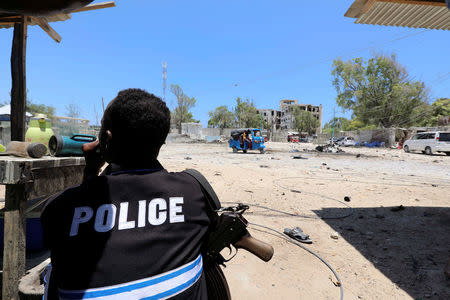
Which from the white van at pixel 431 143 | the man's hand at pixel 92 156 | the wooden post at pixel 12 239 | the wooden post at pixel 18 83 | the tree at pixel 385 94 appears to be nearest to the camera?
the man's hand at pixel 92 156

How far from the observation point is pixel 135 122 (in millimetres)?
994

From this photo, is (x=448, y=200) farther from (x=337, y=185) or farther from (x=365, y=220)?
(x=365, y=220)

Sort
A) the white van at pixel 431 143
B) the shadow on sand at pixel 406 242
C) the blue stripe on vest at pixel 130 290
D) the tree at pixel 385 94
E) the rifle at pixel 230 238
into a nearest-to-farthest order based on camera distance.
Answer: the blue stripe on vest at pixel 130 290 < the rifle at pixel 230 238 < the shadow on sand at pixel 406 242 < the white van at pixel 431 143 < the tree at pixel 385 94

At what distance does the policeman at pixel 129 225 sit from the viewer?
779mm

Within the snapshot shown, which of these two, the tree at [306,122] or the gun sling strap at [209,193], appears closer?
the gun sling strap at [209,193]

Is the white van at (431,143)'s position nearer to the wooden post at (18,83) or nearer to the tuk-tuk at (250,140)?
the tuk-tuk at (250,140)

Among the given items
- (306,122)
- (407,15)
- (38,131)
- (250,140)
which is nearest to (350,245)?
(38,131)

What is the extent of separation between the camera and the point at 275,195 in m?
5.29

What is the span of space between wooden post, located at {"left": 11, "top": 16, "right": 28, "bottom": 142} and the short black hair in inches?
146

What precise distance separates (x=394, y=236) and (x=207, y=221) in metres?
3.47

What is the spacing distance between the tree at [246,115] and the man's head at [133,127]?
5667cm

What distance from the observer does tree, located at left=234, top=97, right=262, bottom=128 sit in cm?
5728

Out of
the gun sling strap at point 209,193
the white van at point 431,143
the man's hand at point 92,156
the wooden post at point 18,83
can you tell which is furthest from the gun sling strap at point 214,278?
the white van at point 431,143

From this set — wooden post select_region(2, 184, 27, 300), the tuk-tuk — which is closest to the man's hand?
wooden post select_region(2, 184, 27, 300)
